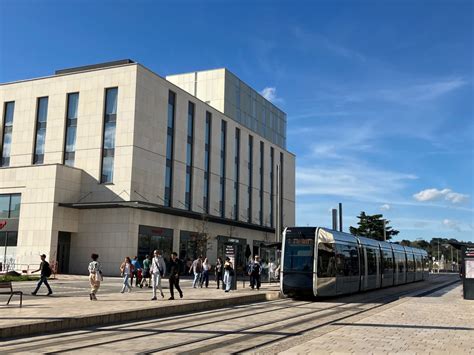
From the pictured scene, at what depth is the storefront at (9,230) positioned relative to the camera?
4116cm

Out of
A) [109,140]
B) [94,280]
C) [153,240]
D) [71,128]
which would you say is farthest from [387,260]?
[71,128]

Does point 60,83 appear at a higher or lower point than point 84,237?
higher

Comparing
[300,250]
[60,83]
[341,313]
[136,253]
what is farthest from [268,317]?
[60,83]

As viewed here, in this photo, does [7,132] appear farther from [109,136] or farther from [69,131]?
[109,136]

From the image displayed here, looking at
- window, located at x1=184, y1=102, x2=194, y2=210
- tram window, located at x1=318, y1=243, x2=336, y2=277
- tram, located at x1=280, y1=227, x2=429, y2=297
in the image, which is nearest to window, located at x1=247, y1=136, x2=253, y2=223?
window, located at x1=184, y1=102, x2=194, y2=210

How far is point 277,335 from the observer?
38.6 feet

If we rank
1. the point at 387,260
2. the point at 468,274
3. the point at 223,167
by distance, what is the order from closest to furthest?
1. the point at 468,274
2. the point at 387,260
3. the point at 223,167

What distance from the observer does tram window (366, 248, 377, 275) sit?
27.4 meters

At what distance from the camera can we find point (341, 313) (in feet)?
55.8

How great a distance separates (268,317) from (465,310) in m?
7.00

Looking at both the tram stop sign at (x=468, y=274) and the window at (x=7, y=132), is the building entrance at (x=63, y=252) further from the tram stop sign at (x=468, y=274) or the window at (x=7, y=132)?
the tram stop sign at (x=468, y=274)

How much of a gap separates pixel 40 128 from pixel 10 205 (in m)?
8.35

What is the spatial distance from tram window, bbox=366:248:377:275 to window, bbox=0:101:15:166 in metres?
34.6

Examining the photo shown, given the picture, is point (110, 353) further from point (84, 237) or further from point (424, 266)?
point (424, 266)
